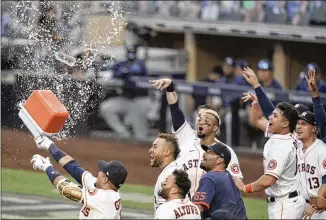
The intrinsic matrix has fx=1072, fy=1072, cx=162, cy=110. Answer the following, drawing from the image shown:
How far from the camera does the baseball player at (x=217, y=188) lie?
29.7ft

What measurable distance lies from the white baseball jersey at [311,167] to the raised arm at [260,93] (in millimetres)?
593

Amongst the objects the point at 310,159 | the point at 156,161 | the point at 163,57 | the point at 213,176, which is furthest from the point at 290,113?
the point at 163,57

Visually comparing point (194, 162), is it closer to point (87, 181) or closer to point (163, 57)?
point (87, 181)

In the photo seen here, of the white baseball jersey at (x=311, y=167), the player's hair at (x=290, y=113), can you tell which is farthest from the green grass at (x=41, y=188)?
the player's hair at (x=290, y=113)

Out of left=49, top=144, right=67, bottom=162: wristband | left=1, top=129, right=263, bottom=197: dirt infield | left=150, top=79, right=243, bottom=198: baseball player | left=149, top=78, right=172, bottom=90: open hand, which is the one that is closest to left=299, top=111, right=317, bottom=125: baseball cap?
left=150, top=79, right=243, bottom=198: baseball player

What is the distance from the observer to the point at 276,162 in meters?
10.3

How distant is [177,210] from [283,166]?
235 cm

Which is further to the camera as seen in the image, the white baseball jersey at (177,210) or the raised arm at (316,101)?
the raised arm at (316,101)

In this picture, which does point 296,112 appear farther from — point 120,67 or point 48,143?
point 120,67

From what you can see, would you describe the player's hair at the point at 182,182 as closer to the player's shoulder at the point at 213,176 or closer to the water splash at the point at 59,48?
the player's shoulder at the point at 213,176

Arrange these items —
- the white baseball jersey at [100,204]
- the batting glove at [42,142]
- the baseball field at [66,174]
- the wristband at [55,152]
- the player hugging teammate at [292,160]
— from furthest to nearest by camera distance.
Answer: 1. the baseball field at [66,174]
2. the player hugging teammate at [292,160]
3. the wristband at [55,152]
4. the batting glove at [42,142]
5. the white baseball jersey at [100,204]

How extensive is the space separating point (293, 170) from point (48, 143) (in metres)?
2.68

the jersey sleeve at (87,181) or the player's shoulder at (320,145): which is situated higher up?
the jersey sleeve at (87,181)

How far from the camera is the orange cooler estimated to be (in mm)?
8914
